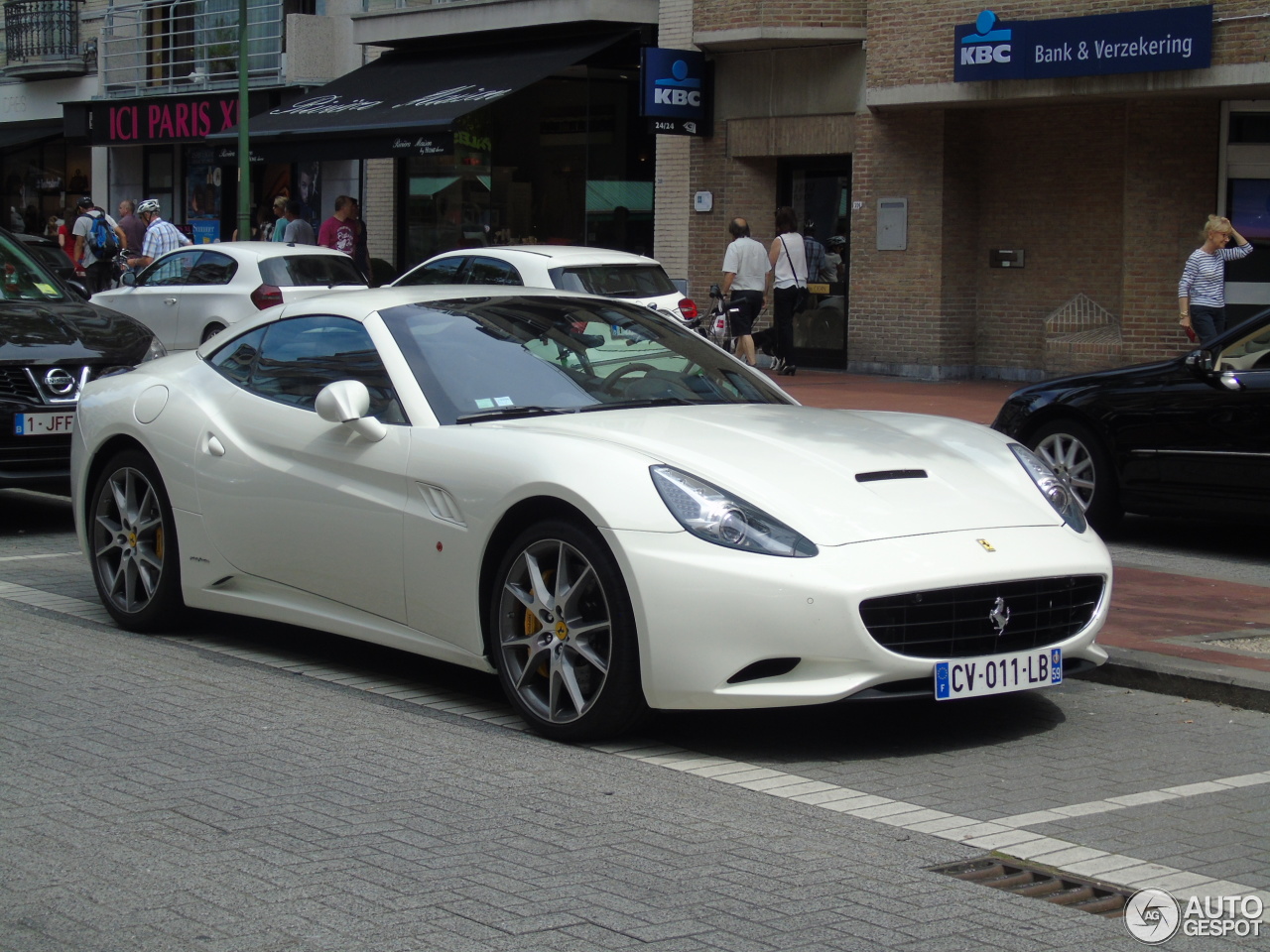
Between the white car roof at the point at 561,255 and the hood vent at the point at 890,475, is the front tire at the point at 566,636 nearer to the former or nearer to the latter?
the hood vent at the point at 890,475

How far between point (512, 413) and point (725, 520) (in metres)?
Answer: 1.20

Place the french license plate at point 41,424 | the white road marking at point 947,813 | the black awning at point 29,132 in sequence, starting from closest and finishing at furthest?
the white road marking at point 947,813 < the french license plate at point 41,424 < the black awning at point 29,132

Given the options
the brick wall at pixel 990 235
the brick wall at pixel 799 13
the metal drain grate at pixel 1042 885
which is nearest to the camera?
the metal drain grate at pixel 1042 885

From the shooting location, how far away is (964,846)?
4594 mm

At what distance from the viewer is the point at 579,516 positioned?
18.3 ft

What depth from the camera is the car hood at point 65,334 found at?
10195mm

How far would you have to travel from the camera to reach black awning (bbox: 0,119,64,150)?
3525 cm

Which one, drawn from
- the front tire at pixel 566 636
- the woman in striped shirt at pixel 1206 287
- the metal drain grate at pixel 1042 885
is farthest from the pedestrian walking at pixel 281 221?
the metal drain grate at pixel 1042 885

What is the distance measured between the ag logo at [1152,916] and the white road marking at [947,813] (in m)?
0.07

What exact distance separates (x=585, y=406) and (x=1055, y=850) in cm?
251

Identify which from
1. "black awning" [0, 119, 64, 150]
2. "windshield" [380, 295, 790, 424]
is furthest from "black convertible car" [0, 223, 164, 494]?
"black awning" [0, 119, 64, 150]

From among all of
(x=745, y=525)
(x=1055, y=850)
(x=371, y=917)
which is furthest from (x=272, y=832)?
(x=1055, y=850)

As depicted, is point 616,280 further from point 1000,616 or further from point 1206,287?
point 1000,616

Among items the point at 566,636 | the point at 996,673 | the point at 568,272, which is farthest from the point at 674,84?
the point at 996,673
